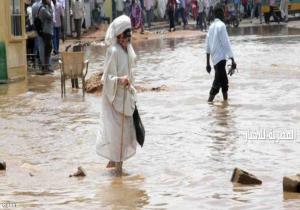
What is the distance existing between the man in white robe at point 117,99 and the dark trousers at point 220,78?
16.1 ft

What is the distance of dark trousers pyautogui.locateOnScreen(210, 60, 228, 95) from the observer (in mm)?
13312

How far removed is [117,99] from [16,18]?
33.6 feet

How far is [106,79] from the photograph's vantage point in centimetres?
844

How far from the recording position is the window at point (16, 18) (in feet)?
59.2

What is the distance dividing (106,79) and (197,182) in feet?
4.63

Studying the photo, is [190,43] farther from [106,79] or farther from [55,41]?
[106,79]

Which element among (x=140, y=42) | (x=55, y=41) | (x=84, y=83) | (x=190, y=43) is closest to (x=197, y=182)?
(x=84, y=83)

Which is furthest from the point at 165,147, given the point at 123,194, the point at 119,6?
the point at 119,6

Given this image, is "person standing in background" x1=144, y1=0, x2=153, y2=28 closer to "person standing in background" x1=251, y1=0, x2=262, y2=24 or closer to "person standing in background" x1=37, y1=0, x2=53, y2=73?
"person standing in background" x1=251, y1=0, x2=262, y2=24

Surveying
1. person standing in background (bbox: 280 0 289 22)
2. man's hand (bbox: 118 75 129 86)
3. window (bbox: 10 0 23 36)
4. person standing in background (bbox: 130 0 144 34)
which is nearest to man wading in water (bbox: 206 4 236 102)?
man's hand (bbox: 118 75 129 86)

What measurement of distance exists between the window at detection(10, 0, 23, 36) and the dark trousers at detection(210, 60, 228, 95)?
610cm

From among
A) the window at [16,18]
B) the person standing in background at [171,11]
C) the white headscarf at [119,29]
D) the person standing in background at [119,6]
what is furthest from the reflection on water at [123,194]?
the person standing in background at [119,6]

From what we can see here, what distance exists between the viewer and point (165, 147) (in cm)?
985

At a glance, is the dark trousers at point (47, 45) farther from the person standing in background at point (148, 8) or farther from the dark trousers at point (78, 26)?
the person standing in background at point (148, 8)
